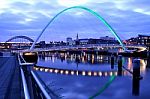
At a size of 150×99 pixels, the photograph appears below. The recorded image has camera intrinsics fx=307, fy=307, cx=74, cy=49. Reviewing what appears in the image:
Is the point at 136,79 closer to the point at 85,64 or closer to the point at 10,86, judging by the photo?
the point at 10,86

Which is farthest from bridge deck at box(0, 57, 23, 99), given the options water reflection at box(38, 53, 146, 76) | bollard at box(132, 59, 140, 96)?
water reflection at box(38, 53, 146, 76)

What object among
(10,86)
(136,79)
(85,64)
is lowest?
(85,64)

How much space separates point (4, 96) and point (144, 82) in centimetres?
4275

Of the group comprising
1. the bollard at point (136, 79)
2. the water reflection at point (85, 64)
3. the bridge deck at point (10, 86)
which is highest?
the bridge deck at point (10, 86)

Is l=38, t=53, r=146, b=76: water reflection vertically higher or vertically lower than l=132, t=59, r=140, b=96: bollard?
lower

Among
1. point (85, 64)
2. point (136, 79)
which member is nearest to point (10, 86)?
point (136, 79)

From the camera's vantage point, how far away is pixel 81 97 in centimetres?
3609

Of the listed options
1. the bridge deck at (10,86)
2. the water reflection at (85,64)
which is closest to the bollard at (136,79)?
the bridge deck at (10,86)

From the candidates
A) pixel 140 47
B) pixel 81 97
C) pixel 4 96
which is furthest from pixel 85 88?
pixel 140 47

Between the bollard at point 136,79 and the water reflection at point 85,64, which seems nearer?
the bollard at point 136,79

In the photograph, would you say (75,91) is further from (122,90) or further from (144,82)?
(144,82)

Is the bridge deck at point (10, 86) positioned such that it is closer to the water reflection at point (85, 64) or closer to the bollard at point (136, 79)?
the bollard at point (136, 79)

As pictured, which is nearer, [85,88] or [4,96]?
[4,96]

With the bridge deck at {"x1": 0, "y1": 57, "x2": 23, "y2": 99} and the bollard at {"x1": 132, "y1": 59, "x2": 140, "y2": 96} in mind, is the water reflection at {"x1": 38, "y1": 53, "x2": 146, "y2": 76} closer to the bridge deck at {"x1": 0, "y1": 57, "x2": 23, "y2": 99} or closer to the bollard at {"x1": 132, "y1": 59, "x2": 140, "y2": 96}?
the bollard at {"x1": 132, "y1": 59, "x2": 140, "y2": 96}
